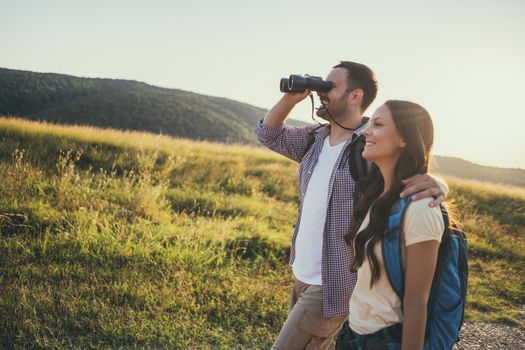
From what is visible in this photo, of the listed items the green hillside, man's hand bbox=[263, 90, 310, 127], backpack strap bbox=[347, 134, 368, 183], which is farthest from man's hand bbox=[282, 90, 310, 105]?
the green hillside

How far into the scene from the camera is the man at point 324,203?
227cm

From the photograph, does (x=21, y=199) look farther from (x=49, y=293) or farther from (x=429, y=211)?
(x=429, y=211)

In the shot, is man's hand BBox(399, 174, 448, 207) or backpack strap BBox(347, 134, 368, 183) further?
backpack strap BBox(347, 134, 368, 183)

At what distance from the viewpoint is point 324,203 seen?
2469 mm

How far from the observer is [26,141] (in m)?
9.84

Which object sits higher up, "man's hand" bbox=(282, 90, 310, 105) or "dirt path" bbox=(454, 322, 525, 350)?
"man's hand" bbox=(282, 90, 310, 105)

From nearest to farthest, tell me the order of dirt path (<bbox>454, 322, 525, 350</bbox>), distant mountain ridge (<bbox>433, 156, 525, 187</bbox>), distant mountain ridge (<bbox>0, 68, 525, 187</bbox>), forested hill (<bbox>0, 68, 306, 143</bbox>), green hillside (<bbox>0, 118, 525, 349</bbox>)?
green hillside (<bbox>0, 118, 525, 349</bbox>)
dirt path (<bbox>454, 322, 525, 350</bbox>)
distant mountain ridge (<bbox>433, 156, 525, 187</bbox>)
distant mountain ridge (<bbox>0, 68, 525, 187</bbox>)
forested hill (<bbox>0, 68, 306, 143</bbox>)

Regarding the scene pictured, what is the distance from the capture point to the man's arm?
9.52 feet

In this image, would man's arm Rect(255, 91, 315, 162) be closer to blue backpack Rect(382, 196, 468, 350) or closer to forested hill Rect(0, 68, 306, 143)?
blue backpack Rect(382, 196, 468, 350)

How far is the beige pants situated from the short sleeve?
3.20 feet

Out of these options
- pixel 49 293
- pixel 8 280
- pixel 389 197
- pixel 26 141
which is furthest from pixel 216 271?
pixel 26 141

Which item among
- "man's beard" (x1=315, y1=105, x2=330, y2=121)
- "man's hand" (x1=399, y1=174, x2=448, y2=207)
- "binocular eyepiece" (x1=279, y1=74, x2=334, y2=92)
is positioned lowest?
"man's hand" (x1=399, y1=174, x2=448, y2=207)

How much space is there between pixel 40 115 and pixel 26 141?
145ft

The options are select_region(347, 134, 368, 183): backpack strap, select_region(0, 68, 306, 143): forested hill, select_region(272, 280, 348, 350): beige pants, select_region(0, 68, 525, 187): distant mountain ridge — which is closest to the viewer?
select_region(272, 280, 348, 350): beige pants
